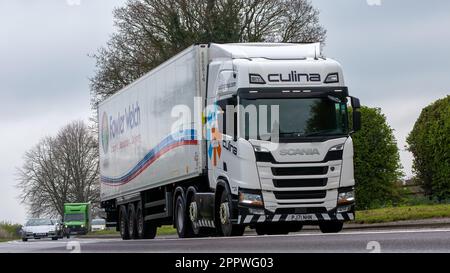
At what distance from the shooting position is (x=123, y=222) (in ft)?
99.7

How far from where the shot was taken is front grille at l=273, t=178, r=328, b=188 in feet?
63.6

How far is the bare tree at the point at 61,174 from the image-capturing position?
96625 millimetres

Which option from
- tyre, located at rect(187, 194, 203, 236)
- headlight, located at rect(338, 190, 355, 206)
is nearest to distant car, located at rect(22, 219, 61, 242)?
tyre, located at rect(187, 194, 203, 236)

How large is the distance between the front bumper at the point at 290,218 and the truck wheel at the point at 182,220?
11.3 feet

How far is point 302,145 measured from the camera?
1925 centimetres

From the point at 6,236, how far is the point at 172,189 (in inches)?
2473

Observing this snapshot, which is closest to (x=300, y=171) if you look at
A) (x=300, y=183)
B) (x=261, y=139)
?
(x=300, y=183)

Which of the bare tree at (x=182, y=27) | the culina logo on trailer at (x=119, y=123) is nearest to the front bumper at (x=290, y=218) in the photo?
the culina logo on trailer at (x=119, y=123)

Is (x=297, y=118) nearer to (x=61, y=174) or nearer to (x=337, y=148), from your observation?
(x=337, y=148)

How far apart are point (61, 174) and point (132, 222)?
6920cm

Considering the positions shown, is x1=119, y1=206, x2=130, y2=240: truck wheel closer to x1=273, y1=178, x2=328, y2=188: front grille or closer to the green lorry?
x1=273, y1=178, x2=328, y2=188: front grille

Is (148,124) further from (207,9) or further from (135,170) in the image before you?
(207,9)

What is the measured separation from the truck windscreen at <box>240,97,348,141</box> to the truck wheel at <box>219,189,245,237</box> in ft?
5.16
